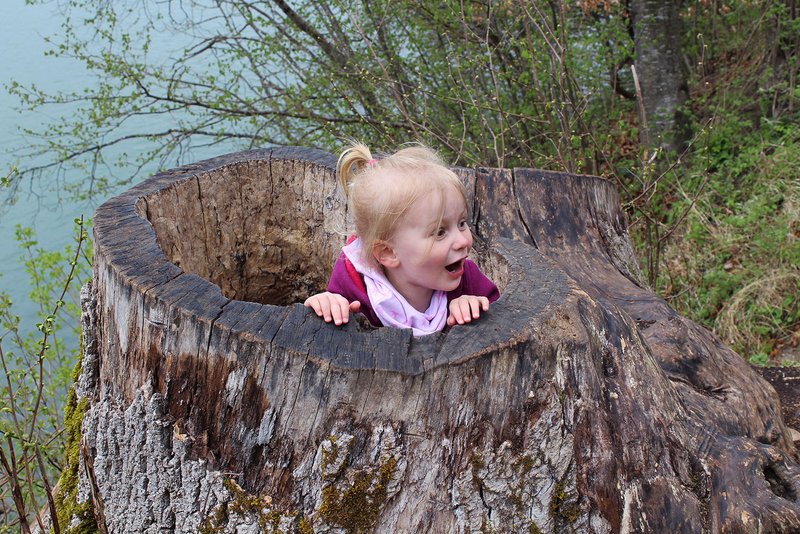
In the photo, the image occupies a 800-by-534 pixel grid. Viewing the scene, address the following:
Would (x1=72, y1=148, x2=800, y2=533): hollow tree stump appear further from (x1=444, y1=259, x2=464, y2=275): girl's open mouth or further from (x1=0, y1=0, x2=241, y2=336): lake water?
(x1=0, y1=0, x2=241, y2=336): lake water

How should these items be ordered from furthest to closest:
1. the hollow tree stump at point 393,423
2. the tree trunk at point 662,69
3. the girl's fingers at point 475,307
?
the tree trunk at point 662,69
the girl's fingers at point 475,307
the hollow tree stump at point 393,423

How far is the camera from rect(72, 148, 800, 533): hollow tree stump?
1821mm

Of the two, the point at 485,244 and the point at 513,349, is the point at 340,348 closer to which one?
the point at 513,349

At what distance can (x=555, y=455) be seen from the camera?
1.90m

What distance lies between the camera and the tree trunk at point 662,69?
6.23 metres

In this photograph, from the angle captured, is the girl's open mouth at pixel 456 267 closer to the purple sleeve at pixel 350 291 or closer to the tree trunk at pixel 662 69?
the purple sleeve at pixel 350 291

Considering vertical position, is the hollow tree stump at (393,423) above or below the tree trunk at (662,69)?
below

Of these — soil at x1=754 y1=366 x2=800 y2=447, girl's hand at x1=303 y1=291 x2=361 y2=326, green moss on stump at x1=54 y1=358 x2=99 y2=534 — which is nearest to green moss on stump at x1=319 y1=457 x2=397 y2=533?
girl's hand at x1=303 y1=291 x2=361 y2=326

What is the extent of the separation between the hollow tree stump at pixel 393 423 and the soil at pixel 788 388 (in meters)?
1.07

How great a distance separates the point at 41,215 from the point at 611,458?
783cm

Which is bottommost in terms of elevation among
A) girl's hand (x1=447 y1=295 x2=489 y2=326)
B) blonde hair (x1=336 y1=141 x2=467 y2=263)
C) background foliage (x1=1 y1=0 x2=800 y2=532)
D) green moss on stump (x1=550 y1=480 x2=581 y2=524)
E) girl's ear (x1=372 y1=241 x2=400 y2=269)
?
green moss on stump (x1=550 y1=480 x2=581 y2=524)

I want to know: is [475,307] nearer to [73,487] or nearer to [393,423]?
[393,423]

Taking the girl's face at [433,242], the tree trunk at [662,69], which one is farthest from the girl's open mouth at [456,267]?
the tree trunk at [662,69]

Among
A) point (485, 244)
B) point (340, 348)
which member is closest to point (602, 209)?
point (485, 244)
